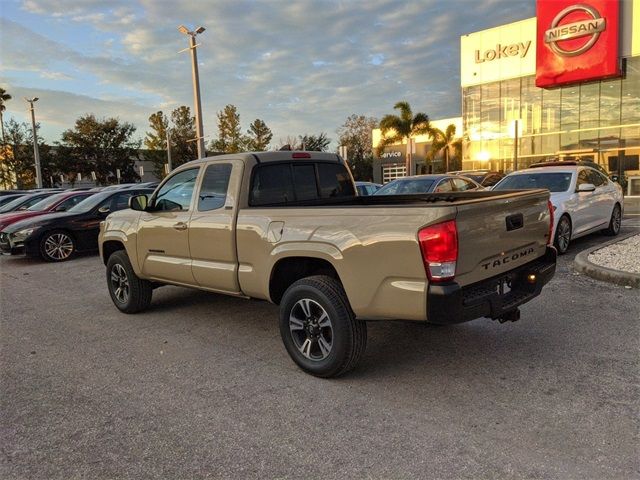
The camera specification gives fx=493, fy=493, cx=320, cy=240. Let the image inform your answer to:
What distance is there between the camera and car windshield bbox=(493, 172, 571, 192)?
9159 millimetres

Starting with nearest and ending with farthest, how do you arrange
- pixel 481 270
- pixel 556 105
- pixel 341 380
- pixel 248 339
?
1. pixel 481 270
2. pixel 341 380
3. pixel 248 339
4. pixel 556 105

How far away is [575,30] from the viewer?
2953 centimetres

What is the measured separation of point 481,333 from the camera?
488 centimetres

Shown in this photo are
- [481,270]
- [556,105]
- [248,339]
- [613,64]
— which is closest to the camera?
[481,270]

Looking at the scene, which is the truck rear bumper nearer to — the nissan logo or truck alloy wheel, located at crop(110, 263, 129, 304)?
truck alloy wheel, located at crop(110, 263, 129, 304)

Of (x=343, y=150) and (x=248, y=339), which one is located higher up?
(x=343, y=150)

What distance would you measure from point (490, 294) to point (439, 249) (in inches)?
25.9

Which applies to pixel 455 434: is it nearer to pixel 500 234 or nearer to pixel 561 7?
pixel 500 234

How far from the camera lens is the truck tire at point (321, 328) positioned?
12.5ft

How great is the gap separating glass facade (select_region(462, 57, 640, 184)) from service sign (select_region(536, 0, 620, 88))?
1.16 metres

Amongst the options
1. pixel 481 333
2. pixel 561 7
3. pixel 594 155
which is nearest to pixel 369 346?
pixel 481 333

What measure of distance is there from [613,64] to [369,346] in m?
30.9

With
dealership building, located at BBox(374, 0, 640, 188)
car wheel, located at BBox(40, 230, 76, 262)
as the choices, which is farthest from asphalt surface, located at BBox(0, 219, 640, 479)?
dealership building, located at BBox(374, 0, 640, 188)

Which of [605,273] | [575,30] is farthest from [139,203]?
[575,30]
